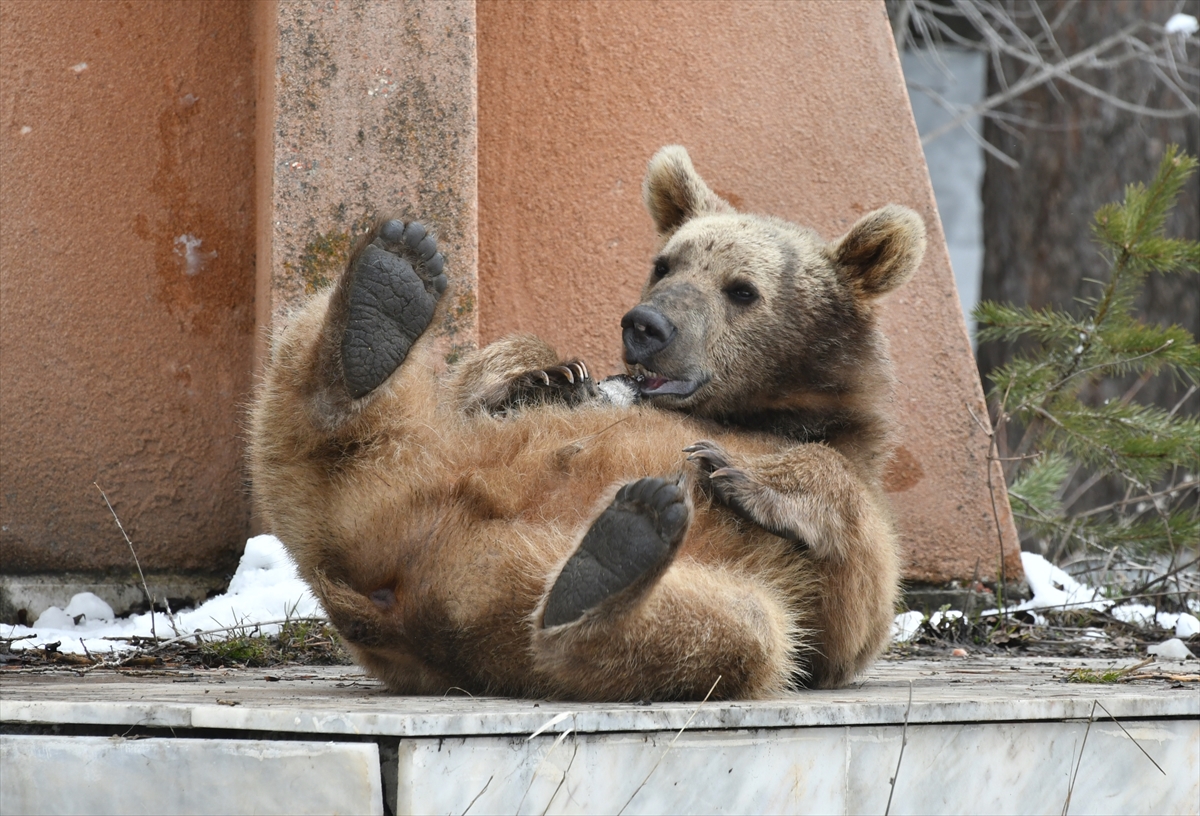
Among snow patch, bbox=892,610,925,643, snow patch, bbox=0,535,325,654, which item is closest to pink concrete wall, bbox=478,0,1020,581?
snow patch, bbox=892,610,925,643

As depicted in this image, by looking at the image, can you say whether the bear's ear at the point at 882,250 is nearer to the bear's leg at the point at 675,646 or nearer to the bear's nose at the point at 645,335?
the bear's nose at the point at 645,335

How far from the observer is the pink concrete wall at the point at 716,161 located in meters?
4.77

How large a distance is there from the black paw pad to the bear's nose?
103 centimetres

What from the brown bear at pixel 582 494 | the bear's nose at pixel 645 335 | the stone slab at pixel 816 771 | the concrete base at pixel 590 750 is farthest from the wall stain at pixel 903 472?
the stone slab at pixel 816 771

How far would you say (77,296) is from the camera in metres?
4.35

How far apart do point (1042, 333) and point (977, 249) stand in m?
12.9

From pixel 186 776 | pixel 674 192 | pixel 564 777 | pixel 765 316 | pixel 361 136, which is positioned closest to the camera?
pixel 186 776

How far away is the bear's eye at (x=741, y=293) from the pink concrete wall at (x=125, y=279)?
195cm

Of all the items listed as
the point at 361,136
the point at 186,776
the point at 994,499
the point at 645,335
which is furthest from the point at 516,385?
the point at 994,499

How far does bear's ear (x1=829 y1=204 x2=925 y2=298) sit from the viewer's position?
3.53m

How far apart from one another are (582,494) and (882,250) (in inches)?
51.5

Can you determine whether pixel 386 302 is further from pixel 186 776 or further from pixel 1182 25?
pixel 1182 25

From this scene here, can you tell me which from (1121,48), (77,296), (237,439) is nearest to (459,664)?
(237,439)

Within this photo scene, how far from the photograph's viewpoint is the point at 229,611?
4105 millimetres
